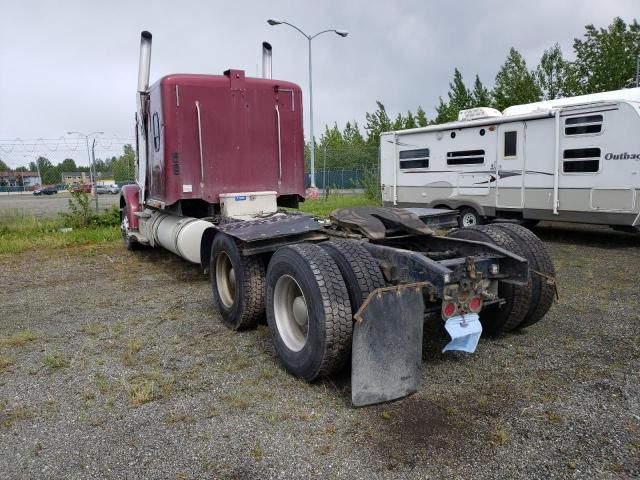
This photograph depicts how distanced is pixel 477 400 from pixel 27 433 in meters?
2.87

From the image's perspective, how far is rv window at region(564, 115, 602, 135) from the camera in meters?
9.47

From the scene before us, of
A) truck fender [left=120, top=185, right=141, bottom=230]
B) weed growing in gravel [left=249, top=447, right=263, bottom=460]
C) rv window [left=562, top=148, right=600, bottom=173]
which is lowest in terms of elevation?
weed growing in gravel [left=249, top=447, right=263, bottom=460]

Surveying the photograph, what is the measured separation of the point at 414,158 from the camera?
1322 centimetres

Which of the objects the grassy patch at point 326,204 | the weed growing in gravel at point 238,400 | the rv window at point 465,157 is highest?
the rv window at point 465,157

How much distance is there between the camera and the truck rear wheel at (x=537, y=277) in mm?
4441

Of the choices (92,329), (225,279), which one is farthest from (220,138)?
(92,329)

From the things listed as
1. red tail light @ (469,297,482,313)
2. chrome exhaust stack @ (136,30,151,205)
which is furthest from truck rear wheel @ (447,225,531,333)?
chrome exhaust stack @ (136,30,151,205)


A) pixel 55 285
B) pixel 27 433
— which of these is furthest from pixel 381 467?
pixel 55 285

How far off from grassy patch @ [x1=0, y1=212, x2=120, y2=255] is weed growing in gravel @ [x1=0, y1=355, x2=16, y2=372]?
7357 mm

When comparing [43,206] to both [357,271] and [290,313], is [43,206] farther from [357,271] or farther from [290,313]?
[357,271]

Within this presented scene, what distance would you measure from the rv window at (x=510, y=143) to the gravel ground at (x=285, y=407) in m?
5.57

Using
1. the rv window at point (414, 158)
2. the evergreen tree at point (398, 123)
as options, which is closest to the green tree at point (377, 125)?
the evergreen tree at point (398, 123)

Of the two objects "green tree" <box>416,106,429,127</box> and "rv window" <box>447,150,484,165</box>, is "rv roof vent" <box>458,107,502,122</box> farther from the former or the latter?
"green tree" <box>416,106,429,127</box>

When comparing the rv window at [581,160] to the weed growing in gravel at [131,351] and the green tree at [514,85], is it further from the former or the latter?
the green tree at [514,85]
